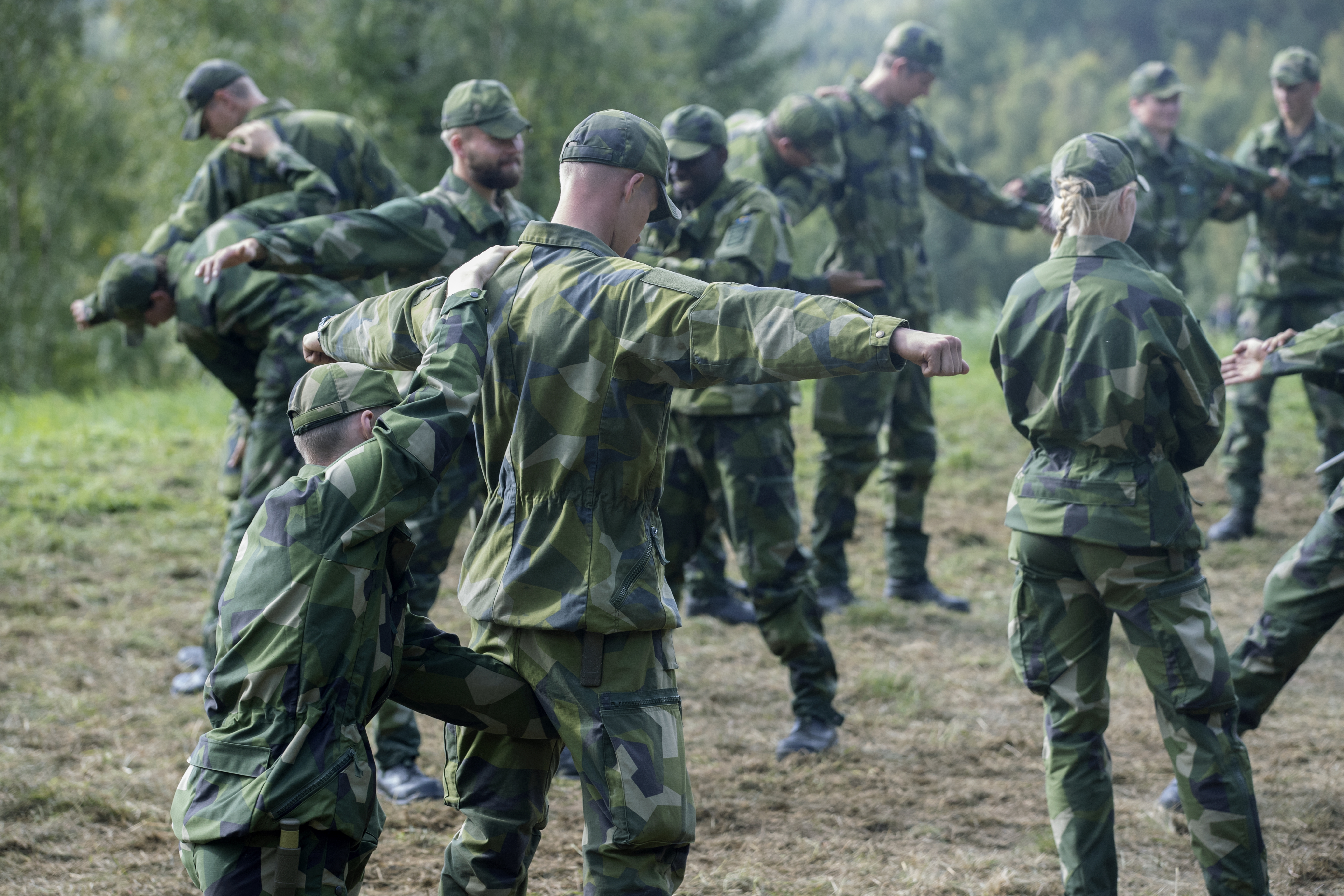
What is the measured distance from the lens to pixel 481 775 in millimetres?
3109

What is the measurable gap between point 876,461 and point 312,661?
16.0 ft

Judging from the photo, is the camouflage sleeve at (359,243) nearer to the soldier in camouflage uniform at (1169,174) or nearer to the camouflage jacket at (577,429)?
the camouflage jacket at (577,429)

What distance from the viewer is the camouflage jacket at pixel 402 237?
4570 mm

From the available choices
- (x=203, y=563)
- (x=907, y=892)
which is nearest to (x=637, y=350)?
(x=907, y=892)

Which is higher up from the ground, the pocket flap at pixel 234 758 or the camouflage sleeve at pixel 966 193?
the camouflage sleeve at pixel 966 193

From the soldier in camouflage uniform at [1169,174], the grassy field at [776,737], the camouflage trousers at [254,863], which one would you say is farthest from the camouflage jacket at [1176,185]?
the camouflage trousers at [254,863]

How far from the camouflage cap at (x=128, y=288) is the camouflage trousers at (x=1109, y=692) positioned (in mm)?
3905

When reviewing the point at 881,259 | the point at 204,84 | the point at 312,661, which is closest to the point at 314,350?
the point at 312,661

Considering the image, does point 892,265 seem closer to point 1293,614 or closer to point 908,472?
point 908,472

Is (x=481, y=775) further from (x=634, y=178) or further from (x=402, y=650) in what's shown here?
(x=634, y=178)

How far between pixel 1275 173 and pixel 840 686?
15.4ft

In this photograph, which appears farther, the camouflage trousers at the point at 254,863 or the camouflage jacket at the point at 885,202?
the camouflage jacket at the point at 885,202

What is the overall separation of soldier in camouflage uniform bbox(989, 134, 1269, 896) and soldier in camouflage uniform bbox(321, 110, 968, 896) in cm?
127

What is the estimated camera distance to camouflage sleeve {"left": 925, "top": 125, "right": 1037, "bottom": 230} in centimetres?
732
